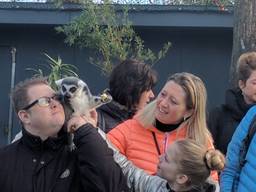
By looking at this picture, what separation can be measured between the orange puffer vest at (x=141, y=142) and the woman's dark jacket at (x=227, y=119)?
1106 millimetres

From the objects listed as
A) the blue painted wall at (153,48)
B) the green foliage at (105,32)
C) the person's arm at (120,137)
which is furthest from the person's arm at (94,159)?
the blue painted wall at (153,48)

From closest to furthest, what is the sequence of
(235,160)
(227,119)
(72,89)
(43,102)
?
1. (72,89)
2. (43,102)
3. (235,160)
4. (227,119)

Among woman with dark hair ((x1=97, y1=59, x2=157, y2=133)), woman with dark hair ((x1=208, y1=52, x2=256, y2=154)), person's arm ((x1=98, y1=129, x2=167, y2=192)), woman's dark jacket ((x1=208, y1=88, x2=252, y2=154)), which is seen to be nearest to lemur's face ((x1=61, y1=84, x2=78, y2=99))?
person's arm ((x1=98, y1=129, x2=167, y2=192))

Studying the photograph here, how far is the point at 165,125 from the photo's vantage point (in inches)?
142

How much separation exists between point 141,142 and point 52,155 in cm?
56

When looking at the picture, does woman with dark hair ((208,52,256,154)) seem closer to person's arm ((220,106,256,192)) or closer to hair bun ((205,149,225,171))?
person's arm ((220,106,256,192))

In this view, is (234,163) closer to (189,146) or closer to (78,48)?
(189,146)

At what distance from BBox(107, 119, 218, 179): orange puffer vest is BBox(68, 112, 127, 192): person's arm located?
14.8 inches

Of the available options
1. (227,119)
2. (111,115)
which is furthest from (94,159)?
(227,119)

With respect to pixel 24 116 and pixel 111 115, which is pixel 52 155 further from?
pixel 111 115

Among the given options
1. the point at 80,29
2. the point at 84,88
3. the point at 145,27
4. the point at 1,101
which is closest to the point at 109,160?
the point at 84,88

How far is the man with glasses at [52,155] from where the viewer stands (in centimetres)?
303

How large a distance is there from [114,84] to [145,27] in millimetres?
5173

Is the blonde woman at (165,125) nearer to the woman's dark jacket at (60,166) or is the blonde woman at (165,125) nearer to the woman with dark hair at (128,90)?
the woman's dark jacket at (60,166)
